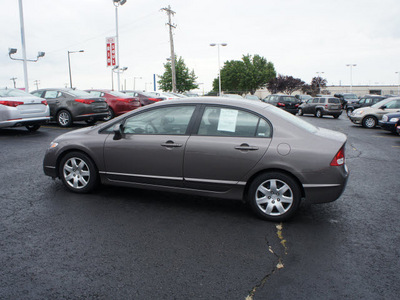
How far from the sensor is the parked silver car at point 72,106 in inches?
551

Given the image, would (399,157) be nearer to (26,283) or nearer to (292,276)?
(292,276)

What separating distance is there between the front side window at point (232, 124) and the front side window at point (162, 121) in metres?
0.26

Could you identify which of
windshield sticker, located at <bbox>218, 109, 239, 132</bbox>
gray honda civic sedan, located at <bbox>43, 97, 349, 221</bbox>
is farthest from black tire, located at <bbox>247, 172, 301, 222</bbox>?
windshield sticker, located at <bbox>218, 109, 239, 132</bbox>

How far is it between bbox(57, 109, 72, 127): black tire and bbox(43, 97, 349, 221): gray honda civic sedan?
9.48 metres

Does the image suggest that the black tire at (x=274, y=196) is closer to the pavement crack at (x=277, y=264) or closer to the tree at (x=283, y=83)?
the pavement crack at (x=277, y=264)

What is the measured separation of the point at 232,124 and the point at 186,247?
1.69m

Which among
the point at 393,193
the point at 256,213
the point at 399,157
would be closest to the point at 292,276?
the point at 256,213

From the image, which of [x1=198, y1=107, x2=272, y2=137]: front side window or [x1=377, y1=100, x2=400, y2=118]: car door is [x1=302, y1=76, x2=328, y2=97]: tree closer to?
[x1=377, y1=100, x2=400, y2=118]: car door

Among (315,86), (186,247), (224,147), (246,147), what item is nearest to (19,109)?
(224,147)

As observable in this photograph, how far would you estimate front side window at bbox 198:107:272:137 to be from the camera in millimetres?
4445

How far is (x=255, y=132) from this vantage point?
14.6 ft

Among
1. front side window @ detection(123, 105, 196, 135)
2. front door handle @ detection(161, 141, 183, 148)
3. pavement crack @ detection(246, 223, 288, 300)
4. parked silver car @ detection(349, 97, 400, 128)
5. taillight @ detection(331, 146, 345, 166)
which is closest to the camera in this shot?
pavement crack @ detection(246, 223, 288, 300)

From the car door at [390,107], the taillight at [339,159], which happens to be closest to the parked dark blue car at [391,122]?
the car door at [390,107]

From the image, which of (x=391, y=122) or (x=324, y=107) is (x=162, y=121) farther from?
(x=324, y=107)
